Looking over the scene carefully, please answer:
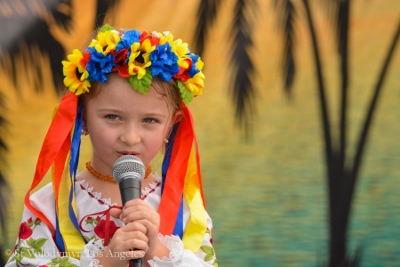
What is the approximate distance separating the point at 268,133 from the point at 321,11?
1.60ft

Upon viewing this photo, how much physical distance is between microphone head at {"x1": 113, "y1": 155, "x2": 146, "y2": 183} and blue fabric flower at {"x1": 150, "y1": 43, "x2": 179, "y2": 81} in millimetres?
223

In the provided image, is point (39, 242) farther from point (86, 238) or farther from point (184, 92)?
point (184, 92)

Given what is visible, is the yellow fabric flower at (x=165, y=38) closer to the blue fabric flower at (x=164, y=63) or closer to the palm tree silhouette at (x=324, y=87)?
the blue fabric flower at (x=164, y=63)

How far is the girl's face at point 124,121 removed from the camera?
1.58 m

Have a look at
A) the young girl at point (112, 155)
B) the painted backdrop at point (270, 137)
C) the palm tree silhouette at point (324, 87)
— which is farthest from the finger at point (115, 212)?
the palm tree silhouette at point (324, 87)

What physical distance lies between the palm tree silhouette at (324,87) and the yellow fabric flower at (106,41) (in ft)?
3.26

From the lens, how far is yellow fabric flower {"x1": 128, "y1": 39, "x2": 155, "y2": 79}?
1598 millimetres

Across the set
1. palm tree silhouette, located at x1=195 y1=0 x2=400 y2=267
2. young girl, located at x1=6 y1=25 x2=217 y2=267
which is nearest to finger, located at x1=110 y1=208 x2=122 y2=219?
young girl, located at x1=6 y1=25 x2=217 y2=267

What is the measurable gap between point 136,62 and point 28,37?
101 centimetres

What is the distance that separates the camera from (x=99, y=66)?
5.34ft

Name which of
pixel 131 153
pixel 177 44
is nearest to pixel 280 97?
pixel 177 44

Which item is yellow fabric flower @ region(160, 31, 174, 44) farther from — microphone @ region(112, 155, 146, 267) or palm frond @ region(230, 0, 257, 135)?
palm frond @ region(230, 0, 257, 135)

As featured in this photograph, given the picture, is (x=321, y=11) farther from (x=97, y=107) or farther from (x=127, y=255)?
(x=127, y=255)

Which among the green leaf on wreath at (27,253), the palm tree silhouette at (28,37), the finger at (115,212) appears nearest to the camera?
the finger at (115,212)
